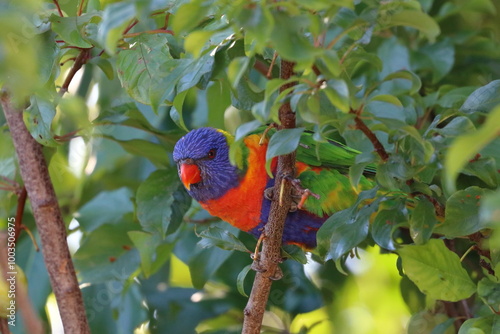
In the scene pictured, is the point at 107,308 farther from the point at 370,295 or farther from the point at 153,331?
the point at 370,295

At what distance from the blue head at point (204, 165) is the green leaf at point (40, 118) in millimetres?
468

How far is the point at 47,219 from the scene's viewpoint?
1578mm

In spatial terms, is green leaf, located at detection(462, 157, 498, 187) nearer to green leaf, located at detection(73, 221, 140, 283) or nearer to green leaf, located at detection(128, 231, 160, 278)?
green leaf, located at detection(128, 231, 160, 278)

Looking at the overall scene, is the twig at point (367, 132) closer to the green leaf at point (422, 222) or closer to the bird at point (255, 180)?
the green leaf at point (422, 222)

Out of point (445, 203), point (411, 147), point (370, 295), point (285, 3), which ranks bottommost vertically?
point (370, 295)

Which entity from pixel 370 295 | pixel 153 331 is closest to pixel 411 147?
pixel 153 331

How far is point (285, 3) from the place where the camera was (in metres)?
0.85

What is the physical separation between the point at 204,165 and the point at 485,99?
3.07ft

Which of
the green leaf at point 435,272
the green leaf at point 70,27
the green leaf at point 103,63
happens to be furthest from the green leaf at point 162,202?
the green leaf at point 435,272

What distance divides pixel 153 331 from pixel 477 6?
1527mm

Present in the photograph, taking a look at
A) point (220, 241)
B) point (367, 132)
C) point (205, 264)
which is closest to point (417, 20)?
point (367, 132)

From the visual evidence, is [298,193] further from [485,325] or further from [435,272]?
[485,325]

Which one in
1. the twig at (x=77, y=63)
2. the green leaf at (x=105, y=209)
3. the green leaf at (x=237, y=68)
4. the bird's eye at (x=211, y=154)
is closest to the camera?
the green leaf at (x=237, y=68)

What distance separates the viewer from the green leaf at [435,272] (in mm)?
1257
